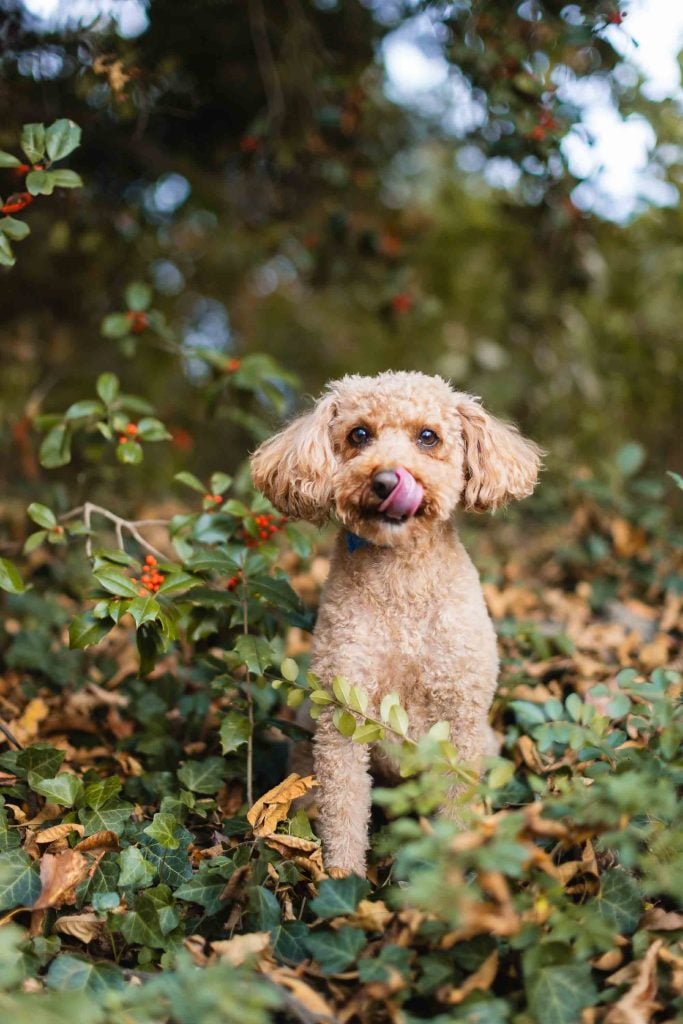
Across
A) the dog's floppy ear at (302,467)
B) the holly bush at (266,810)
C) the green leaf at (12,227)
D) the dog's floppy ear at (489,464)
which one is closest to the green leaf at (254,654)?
the holly bush at (266,810)

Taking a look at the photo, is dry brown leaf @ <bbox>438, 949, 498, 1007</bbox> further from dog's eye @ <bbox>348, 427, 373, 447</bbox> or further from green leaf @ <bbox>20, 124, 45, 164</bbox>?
green leaf @ <bbox>20, 124, 45, 164</bbox>

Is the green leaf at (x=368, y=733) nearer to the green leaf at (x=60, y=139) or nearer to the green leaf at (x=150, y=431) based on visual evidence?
the green leaf at (x=150, y=431)

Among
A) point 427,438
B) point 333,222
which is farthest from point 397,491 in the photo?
point 333,222

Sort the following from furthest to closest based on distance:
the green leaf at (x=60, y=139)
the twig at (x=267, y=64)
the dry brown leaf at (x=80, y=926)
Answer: the twig at (x=267, y=64) < the green leaf at (x=60, y=139) < the dry brown leaf at (x=80, y=926)

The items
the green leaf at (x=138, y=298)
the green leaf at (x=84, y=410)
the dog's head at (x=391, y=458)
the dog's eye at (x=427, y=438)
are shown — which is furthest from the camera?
the green leaf at (x=138, y=298)

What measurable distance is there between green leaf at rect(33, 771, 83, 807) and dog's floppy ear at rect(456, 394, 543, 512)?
4.28ft

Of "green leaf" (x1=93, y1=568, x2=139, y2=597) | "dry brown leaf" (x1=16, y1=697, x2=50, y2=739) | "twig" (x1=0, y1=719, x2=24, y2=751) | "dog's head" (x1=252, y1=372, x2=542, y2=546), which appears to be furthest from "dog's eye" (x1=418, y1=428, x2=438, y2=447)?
"dry brown leaf" (x1=16, y1=697, x2=50, y2=739)

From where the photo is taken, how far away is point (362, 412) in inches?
90.0

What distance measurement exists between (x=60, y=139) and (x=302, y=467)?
4.00 feet

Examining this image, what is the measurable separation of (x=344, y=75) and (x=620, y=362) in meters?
2.63

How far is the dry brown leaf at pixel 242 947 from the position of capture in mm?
1852

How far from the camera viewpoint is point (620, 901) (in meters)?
2.02

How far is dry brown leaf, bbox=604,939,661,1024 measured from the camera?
172 cm

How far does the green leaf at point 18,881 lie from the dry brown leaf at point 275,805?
54cm
